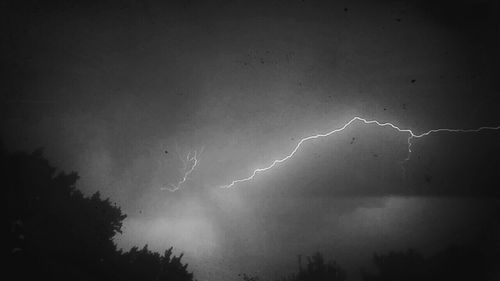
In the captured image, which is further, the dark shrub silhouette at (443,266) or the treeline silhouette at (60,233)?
the dark shrub silhouette at (443,266)

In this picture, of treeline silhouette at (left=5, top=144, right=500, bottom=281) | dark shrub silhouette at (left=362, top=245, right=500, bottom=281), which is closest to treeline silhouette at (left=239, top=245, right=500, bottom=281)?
dark shrub silhouette at (left=362, top=245, right=500, bottom=281)

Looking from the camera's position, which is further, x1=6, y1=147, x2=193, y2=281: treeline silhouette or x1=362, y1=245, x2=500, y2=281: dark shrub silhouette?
x1=362, y1=245, x2=500, y2=281: dark shrub silhouette

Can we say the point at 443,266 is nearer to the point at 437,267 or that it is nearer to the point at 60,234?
the point at 437,267

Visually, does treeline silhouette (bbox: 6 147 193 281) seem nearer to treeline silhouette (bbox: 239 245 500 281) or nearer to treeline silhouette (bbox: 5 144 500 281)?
treeline silhouette (bbox: 5 144 500 281)

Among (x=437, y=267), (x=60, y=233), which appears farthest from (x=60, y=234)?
(x=437, y=267)

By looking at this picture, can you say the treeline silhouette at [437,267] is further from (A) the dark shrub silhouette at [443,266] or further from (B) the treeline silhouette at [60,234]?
(B) the treeline silhouette at [60,234]

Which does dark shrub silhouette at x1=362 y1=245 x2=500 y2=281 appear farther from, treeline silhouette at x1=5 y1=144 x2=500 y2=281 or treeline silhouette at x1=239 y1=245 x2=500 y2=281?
A: treeline silhouette at x1=5 y1=144 x2=500 y2=281

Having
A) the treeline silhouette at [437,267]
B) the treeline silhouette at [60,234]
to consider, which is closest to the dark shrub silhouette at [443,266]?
the treeline silhouette at [437,267]

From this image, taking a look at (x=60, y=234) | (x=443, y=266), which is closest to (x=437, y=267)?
(x=443, y=266)

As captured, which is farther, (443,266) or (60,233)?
(443,266)
